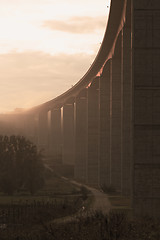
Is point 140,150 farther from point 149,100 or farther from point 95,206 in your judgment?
point 95,206

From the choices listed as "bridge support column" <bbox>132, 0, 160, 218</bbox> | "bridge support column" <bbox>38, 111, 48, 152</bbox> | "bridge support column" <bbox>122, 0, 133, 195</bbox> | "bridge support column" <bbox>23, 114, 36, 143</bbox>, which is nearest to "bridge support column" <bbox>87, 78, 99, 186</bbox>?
"bridge support column" <bbox>122, 0, 133, 195</bbox>

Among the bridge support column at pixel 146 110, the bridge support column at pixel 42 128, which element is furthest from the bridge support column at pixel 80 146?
the bridge support column at pixel 42 128

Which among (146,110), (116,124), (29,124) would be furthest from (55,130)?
(146,110)

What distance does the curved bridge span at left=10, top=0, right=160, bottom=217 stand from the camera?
3309 cm

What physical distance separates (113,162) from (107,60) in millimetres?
12766

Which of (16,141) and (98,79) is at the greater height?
(98,79)

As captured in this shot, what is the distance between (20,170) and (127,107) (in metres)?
12.8

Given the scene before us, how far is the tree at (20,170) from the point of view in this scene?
165 ft

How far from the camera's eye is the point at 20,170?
5172 cm

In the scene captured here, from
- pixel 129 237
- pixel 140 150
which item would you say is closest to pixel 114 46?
pixel 140 150

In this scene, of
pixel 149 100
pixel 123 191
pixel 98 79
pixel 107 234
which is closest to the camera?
pixel 107 234

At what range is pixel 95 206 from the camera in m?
40.7

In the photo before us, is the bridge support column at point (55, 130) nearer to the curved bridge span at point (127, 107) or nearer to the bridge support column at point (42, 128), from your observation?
the bridge support column at point (42, 128)

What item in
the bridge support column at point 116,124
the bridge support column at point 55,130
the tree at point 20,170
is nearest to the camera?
the tree at point 20,170
